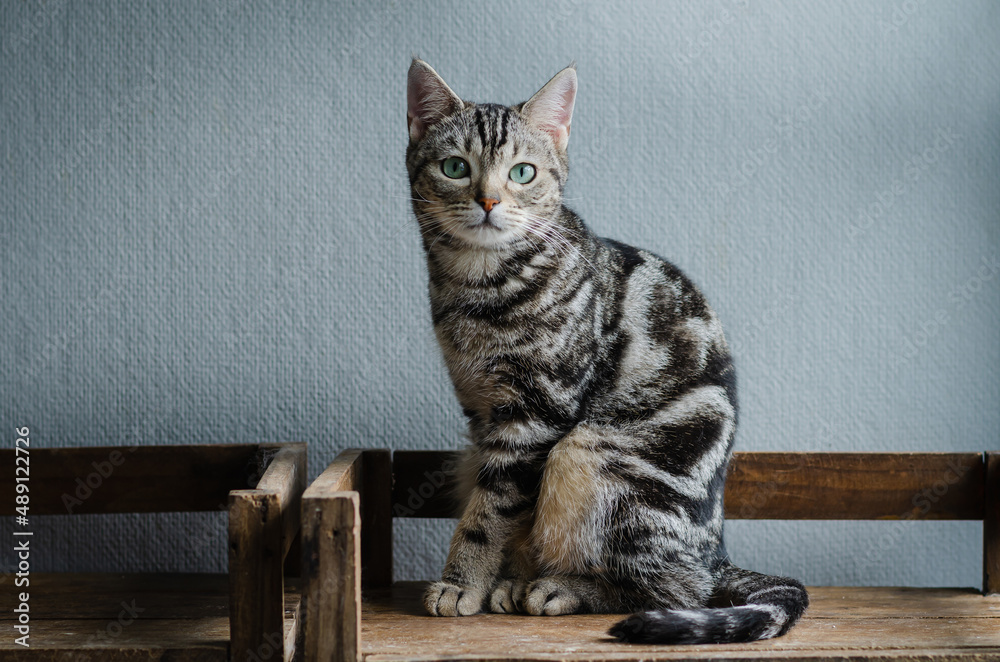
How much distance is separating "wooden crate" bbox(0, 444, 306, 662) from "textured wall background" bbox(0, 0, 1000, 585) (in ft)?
0.65

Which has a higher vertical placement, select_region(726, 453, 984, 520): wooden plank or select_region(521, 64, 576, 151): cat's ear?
select_region(521, 64, 576, 151): cat's ear

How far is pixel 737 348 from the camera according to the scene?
5.39 ft

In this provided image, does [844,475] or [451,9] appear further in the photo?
[451,9]

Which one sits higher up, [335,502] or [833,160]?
[833,160]

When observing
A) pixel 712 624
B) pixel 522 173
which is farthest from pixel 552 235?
pixel 712 624

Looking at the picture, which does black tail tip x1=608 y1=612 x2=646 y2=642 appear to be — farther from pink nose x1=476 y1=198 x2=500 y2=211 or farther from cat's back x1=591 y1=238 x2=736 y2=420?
pink nose x1=476 y1=198 x2=500 y2=211

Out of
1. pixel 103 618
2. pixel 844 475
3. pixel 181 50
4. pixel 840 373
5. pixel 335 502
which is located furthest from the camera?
pixel 840 373

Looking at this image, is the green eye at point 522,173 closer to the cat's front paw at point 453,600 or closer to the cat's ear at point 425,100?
the cat's ear at point 425,100

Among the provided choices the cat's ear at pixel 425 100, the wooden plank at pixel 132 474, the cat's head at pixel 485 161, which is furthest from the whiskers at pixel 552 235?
the wooden plank at pixel 132 474

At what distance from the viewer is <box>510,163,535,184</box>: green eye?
1217mm

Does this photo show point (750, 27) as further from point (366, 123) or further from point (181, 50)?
point (181, 50)

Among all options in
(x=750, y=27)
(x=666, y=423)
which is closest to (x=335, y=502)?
(x=666, y=423)

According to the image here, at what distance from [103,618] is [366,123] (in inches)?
40.1

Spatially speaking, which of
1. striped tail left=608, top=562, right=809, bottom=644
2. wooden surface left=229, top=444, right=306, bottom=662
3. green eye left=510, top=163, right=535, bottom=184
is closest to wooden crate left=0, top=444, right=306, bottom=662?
wooden surface left=229, top=444, right=306, bottom=662
